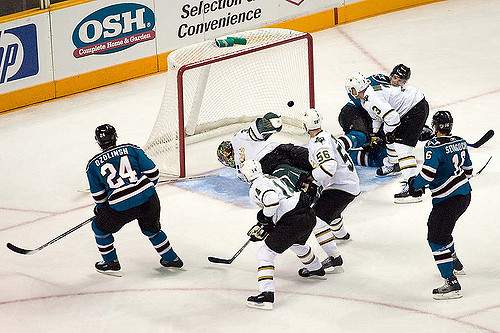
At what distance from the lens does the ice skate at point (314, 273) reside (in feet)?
22.8

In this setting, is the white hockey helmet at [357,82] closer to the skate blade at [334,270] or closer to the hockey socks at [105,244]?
the skate blade at [334,270]

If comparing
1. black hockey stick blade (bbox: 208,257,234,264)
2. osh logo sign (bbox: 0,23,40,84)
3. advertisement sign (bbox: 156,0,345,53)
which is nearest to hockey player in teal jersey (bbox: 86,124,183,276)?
black hockey stick blade (bbox: 208,257,234,264)

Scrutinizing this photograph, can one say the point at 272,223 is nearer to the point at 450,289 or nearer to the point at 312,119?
the point at 312,119

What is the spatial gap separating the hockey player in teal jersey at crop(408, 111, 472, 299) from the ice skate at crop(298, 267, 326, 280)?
74cm

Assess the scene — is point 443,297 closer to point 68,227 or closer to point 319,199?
point 319,199

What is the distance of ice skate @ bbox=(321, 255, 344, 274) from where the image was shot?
705cm

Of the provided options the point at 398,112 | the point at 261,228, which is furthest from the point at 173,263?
the point at 398,112

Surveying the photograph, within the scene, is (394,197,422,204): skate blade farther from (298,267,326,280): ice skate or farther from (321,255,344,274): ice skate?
(298,267,326,280): ice skate

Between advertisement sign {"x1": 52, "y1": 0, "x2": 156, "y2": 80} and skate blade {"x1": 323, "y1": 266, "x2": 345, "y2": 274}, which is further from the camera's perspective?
advertisement sign {"x1": 52, "y1": 0, "x2": 156, "y2": 80}

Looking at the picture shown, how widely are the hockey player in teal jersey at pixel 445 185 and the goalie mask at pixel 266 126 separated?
1.37 meters

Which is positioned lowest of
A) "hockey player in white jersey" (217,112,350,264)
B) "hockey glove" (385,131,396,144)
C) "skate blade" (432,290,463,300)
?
"skate blade" (432,290,463,300)

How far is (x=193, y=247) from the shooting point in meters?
7.56

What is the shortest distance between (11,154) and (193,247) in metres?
2.40

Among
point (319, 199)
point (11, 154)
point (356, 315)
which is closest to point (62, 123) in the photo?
point (11, 154)
